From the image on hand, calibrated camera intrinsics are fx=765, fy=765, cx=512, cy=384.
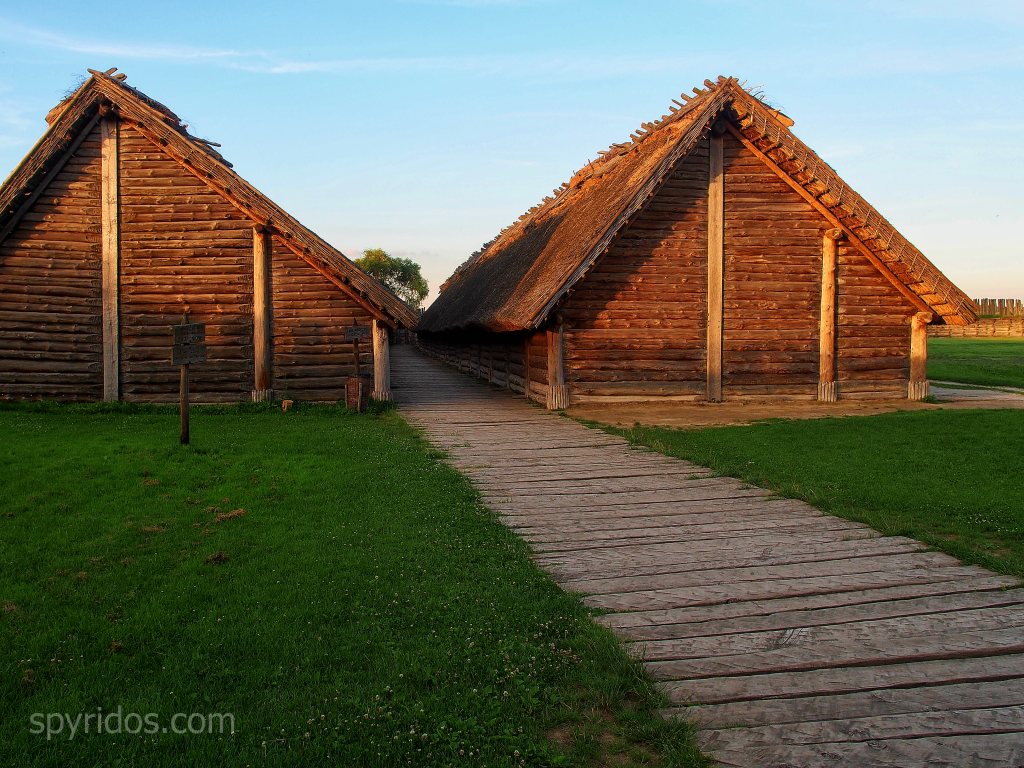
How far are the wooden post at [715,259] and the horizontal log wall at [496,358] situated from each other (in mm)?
3824

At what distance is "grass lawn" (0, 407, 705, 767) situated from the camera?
340 centimetres

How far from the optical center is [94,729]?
351 cm

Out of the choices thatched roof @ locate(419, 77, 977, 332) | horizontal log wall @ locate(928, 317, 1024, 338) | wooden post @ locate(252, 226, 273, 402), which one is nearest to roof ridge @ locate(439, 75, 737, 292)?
thatched roof @ locate(419, 77, 977, 332)

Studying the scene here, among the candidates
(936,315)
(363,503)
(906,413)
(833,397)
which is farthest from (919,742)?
(936,315)

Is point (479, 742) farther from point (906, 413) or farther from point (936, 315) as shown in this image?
point (936, 315)

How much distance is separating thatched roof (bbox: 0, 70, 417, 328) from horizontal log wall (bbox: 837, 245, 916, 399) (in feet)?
32.7

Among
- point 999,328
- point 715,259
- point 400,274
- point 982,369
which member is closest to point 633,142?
point 715,259

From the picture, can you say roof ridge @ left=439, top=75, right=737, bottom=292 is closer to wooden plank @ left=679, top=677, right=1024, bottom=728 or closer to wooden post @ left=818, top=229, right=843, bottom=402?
wooden post @ left=818, top=229, right=843, bottom=402

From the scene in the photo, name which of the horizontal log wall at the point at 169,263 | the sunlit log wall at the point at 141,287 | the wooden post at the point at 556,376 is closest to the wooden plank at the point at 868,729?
the wooden post at the point at 556,376

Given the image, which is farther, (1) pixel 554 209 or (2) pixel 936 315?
(1) pixel 554 209

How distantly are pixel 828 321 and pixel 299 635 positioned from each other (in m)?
15.8

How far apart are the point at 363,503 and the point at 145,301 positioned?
34.5 ft

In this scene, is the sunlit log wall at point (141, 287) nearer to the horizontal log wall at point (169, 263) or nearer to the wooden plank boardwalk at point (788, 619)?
the horizontal log wall at point (169, 263)

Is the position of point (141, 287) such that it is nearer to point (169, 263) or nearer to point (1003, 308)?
point (169, 263)
